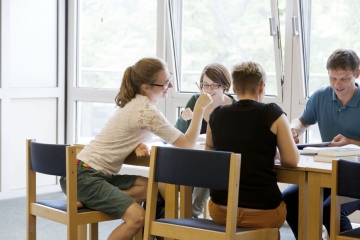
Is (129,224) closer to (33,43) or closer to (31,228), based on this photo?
(31,228)

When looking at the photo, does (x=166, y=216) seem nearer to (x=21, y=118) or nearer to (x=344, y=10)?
(x=344, y=10)

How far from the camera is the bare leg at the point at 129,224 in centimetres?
286

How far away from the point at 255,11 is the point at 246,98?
7.01 feet

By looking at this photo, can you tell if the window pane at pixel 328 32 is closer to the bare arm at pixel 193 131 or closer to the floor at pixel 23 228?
the floor at pixel 23 228

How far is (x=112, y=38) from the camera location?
5.58 m

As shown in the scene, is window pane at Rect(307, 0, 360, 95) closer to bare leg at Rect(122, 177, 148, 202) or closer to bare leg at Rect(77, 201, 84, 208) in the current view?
bare leg at Rect(122, 177, 148, 202)

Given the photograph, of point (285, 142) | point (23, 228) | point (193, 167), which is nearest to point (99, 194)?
point (193, 167)

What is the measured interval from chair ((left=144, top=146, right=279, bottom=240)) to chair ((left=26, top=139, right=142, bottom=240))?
1.35 feet

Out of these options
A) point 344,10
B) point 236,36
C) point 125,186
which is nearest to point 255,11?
point 236,36

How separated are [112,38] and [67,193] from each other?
291 cm

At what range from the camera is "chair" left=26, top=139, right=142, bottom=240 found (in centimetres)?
283

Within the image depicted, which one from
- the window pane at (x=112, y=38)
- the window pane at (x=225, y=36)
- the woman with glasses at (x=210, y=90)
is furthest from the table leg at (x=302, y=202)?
the window pane at (x=112, y=38)

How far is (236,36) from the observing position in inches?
188

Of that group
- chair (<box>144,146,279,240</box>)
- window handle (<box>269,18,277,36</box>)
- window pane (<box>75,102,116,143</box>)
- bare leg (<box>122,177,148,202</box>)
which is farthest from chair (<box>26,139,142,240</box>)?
window pane (<box>75,102,116,143</box>)
